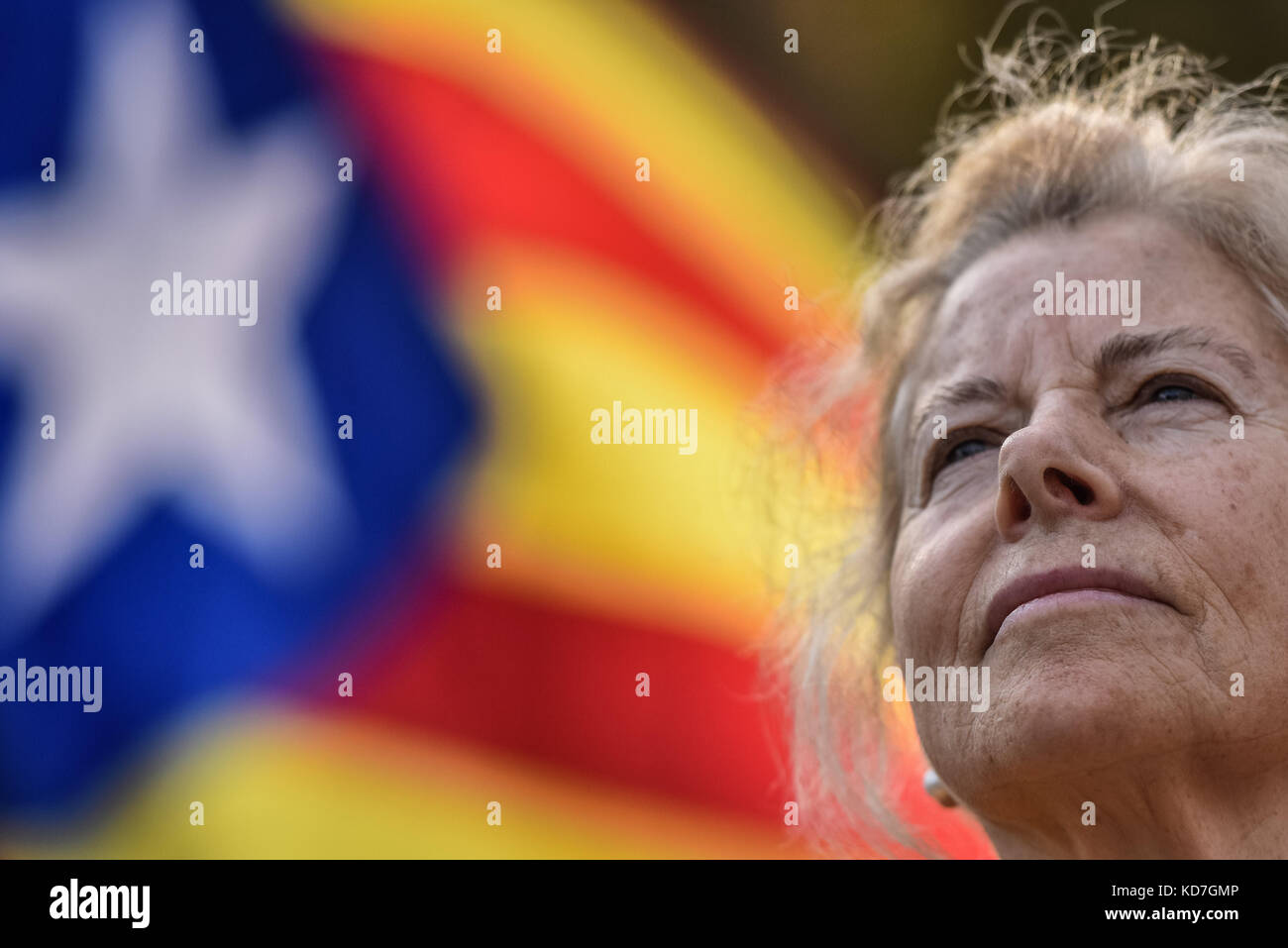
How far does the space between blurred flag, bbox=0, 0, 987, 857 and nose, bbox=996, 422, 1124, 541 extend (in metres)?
1.26

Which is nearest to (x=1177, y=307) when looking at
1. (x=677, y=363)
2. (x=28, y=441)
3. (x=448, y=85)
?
(x=677, y=363)

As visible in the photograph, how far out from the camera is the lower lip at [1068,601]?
1365mm

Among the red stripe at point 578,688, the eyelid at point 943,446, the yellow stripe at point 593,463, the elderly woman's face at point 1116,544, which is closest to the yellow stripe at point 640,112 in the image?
the yellow stripe at point 593,463

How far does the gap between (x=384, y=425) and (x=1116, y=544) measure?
204 cm

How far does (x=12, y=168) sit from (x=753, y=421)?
77.8 inches

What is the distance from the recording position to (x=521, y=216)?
3.21m

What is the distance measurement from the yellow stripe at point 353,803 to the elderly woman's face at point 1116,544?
1380 mm

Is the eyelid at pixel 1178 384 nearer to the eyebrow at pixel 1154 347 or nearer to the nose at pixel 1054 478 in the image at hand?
the eyebrow at pixel 1154 347

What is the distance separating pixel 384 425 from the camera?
10.1 ft

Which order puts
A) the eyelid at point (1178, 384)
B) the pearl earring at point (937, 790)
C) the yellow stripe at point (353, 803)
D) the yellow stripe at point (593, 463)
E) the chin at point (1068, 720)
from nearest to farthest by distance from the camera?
the chin at point (1068, 720)
the eyelid at point (1178, 384)
the pearl earring at point (937, 790)
the yellow stripe at point (353, 803)
the yellow stripe at point (593, 463)

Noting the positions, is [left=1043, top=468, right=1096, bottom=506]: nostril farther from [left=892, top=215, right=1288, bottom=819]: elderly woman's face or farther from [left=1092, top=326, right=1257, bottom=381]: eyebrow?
[left=1092, top=326, right=1257, bottom=381]: eyebrow

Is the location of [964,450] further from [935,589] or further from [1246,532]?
[1246,532]

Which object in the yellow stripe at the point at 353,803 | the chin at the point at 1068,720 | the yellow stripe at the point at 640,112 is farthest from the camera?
the yellow stripe at the point at 640,112
